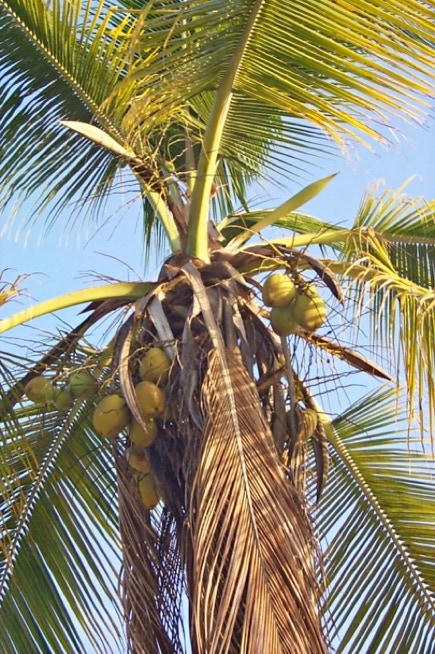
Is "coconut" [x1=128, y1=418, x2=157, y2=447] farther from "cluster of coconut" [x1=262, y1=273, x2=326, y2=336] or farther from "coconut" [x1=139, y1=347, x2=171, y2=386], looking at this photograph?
"cluster of coconut" [x1=262, y1=273, x2=326, y2=336]

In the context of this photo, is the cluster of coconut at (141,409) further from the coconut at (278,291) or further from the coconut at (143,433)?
the coconut at (278,291)

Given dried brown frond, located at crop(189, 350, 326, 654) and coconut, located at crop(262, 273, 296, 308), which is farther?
A: coconut, located at crop(262, 273, 296, 308)

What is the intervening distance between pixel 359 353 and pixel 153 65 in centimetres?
140

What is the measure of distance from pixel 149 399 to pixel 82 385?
1.42 ft

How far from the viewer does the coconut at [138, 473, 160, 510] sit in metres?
3.59

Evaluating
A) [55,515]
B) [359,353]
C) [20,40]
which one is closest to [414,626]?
[359,353]

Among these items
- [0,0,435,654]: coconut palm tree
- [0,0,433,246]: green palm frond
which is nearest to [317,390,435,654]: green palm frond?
[0,0,435,654]: coconut palm tree

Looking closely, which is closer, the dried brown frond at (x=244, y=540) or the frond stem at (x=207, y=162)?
the dried brown frond at (x=244, y=540)

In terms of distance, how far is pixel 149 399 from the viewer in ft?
11.1

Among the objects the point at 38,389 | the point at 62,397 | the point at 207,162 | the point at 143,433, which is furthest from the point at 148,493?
the point at 207,162

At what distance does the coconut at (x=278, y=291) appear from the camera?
11.0ft

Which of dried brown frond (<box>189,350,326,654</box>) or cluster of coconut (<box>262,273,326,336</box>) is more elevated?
cluster of coconut (<box>262,273,326,336</box>)

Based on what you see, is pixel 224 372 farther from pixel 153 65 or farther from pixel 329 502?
pixel 329 502

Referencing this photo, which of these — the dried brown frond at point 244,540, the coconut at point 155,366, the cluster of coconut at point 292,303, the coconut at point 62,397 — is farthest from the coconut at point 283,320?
the coconut at point 62,397
